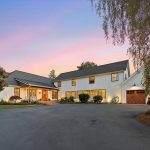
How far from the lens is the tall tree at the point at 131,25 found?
11.8 metres

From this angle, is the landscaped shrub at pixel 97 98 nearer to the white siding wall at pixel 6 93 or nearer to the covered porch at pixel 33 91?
the covered porch at pixel 33 91

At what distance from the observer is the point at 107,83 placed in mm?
42156

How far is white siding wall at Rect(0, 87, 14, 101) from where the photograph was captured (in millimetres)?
39406

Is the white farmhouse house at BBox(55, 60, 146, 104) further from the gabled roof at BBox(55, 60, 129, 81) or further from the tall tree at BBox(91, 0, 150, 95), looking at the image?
the tall tree at BBox(91, 0, 150, 95)

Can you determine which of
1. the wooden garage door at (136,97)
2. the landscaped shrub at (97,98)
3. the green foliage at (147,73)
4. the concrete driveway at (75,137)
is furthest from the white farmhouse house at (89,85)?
the concrete driveway at (75,137)

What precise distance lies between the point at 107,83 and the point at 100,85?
1551 mm

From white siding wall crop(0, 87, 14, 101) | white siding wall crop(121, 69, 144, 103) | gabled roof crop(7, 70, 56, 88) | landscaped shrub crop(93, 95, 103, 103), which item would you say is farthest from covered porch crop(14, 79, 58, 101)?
white siding wall crop(121, 69, 144, 103)

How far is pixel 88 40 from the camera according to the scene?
20922 millimetres

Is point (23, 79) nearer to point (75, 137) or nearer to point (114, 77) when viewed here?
point (114, 77)

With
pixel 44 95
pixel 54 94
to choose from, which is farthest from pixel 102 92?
pixel 54 94

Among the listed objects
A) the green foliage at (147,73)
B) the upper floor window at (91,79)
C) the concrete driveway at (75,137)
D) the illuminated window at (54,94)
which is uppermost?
the upper floor window at (91,79)

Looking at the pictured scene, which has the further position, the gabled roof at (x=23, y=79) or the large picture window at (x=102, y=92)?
the gabled roof at (x=23, y=79)

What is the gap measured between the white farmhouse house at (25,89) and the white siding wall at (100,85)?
2.28m

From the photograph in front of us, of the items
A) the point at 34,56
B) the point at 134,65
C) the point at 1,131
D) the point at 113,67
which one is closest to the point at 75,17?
the point at 134,65
